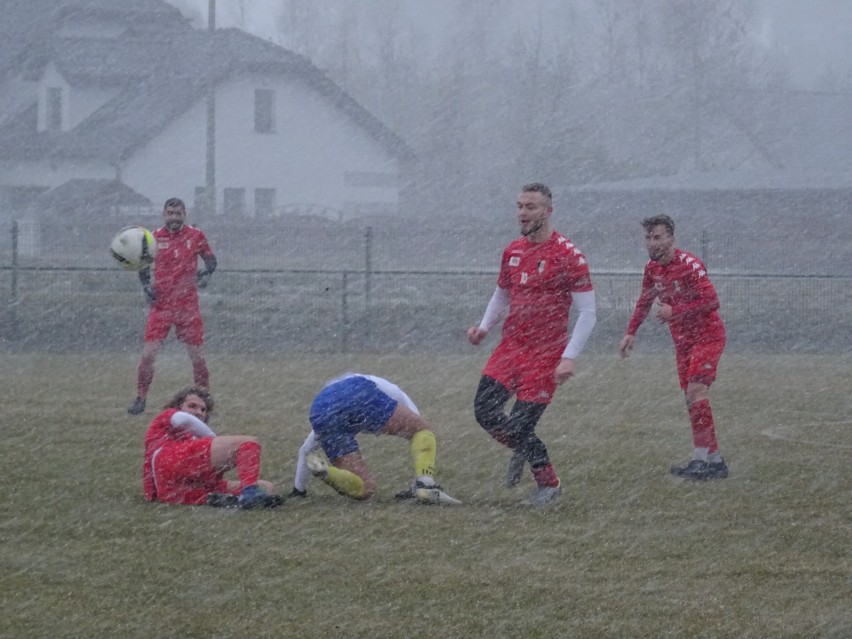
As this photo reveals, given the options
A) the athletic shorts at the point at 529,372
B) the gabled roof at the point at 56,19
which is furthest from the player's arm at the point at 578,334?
the gabled roof at the point at 56,19

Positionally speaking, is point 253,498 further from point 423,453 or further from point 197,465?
point 423,453

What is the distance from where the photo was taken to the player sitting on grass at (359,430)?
7129mm

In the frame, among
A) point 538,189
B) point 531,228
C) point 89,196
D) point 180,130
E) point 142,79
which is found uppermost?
point 142,79

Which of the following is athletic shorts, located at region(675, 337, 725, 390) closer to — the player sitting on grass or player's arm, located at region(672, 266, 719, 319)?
player's arm, located at region(672, 266, 719, 319)

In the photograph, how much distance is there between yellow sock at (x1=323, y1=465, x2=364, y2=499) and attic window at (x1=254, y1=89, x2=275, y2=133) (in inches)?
1386

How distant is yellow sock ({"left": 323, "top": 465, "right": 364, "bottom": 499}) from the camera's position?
23.1 feet

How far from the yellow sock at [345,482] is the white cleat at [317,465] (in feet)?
0.31

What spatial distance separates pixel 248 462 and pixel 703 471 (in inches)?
123

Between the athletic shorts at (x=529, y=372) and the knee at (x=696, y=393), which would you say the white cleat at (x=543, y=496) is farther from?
the knee at (x=696, y=393)

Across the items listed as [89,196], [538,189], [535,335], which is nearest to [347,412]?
[535,335]

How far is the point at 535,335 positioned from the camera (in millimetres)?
7367

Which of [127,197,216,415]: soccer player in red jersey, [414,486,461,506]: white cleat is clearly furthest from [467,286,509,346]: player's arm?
[127,197,216,415]: soccer player in red jersey

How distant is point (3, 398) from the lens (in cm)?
1265

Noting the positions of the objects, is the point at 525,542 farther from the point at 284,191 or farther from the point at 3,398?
the point at 284,191
